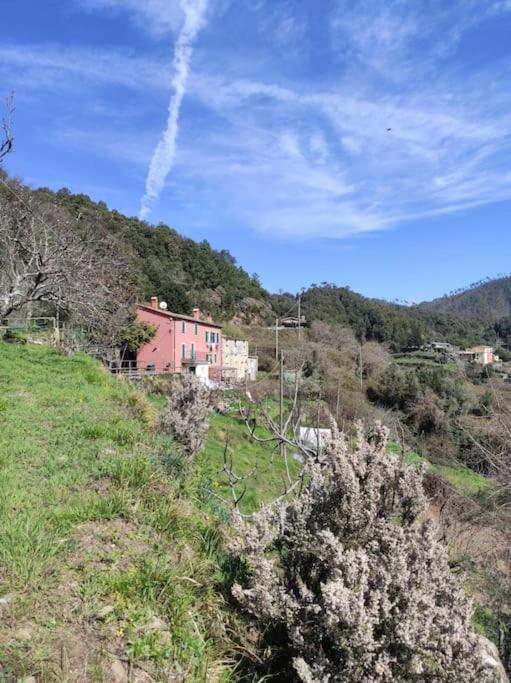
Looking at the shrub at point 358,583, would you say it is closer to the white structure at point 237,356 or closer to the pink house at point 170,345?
the pink house at point 170,345

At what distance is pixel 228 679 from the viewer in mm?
2260

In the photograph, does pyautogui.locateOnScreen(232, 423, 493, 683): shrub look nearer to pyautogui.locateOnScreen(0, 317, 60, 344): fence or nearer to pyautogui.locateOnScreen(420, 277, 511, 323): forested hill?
pyautogui.locateOnScreen(0, 317, 60, 344): fence

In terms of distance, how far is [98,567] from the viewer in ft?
8.76

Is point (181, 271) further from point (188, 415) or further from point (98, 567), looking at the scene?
point (98, 567)

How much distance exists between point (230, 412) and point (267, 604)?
62.2 feet

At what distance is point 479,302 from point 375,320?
79151mm

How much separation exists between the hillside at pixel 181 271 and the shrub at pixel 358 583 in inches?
1606

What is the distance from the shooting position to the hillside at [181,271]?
44844mm

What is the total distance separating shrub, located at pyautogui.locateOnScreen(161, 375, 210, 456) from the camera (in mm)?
6555

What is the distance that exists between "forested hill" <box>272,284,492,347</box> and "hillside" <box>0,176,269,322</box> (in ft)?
34.9

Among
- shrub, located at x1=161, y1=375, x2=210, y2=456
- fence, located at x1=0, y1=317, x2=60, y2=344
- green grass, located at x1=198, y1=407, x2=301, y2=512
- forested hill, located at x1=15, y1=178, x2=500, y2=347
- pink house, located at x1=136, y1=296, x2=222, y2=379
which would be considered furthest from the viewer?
forested hill, located at x1=15, y1=178, x2=500, y2=347

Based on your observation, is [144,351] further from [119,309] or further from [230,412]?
[230,412]

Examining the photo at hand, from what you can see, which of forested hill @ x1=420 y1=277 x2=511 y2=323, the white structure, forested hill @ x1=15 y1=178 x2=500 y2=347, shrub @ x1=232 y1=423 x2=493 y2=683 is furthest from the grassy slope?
forested hill @ x1=420 y1=277 x2=511 y2=323

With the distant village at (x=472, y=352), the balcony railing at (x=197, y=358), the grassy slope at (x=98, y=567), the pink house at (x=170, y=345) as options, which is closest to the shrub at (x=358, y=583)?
the grassy slope at (x=98, y=567)
